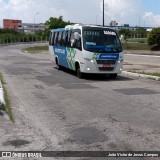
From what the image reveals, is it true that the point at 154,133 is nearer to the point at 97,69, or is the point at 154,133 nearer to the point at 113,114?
the point at 113,114

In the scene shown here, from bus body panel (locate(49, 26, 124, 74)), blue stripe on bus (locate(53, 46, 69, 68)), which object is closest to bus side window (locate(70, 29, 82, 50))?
bus body panel (locate(49, 26, 124, 74))

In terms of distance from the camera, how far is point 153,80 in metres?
17.4

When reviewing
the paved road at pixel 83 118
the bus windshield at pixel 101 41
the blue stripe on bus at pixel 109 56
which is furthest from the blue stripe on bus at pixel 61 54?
the paved road at pixel 83 118

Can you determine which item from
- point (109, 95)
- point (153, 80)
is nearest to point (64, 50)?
point (153, 80)

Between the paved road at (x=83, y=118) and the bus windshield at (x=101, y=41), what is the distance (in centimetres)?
326

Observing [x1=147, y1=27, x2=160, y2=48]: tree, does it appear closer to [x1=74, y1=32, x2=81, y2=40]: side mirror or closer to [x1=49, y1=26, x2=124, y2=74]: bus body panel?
[x1=74, y1=32, x2=81, y2=40]: side mirror

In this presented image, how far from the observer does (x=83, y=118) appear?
29.4 ft

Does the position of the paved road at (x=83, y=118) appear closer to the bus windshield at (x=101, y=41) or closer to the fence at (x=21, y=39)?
the bus windshield at (x=101, y=41)

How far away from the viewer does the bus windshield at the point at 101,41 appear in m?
17.6

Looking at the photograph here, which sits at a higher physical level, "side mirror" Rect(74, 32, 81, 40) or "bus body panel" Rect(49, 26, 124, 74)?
"side mirror" Rect(74, 32, 81, 40)

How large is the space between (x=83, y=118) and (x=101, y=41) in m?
9.37

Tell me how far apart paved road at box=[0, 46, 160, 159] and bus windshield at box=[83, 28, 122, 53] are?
10.7 feet

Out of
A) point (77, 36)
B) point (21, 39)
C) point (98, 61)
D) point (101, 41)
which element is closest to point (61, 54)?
point (77, 36)

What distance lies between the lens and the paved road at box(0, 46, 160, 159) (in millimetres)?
6828
